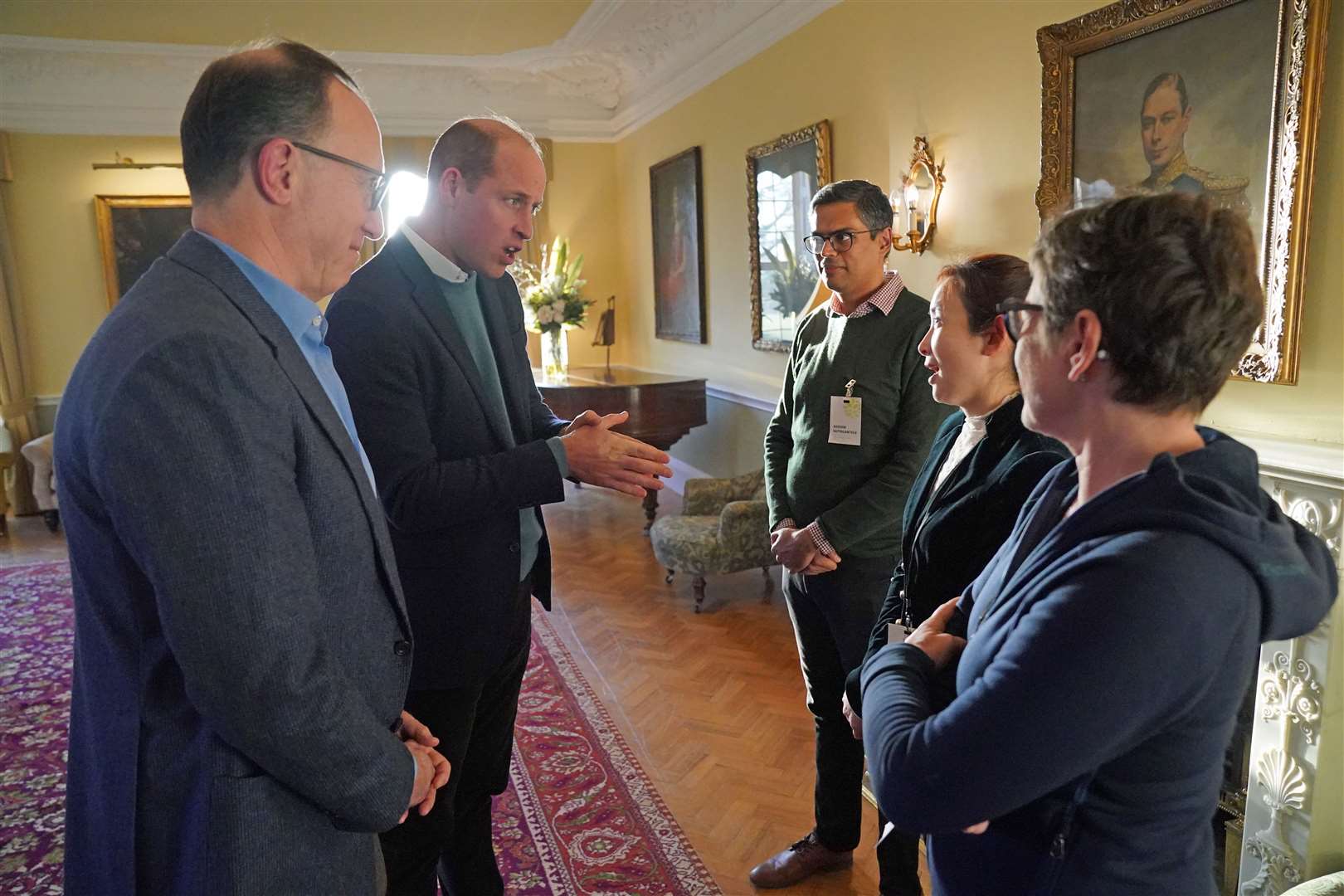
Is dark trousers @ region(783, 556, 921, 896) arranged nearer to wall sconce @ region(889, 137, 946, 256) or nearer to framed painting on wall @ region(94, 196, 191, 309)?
wall sconce @ region(889, 137, 946, 256)

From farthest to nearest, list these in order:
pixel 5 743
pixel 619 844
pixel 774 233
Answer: pixel 774 233 < pixel 5 743 < pixel 619 844

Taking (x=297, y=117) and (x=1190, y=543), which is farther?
(x=297, y=117)

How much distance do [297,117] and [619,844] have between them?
2.25 metres

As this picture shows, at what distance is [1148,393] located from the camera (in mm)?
883

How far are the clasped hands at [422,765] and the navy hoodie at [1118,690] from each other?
0.60 meters

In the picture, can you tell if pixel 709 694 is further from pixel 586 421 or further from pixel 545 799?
pixel 586 421

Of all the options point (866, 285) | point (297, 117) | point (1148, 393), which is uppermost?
point (297, 117)

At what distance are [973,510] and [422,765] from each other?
935 mm

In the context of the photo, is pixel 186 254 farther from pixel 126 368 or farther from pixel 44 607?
pixel 44 607

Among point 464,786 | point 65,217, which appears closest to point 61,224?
point 65,217

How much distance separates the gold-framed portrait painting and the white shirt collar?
128cm

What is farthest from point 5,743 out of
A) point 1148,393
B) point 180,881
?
point 1148,393

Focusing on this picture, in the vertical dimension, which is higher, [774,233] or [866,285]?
[774,233]

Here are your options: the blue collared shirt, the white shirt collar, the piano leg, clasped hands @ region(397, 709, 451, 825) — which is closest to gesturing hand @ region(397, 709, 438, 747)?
clasped hands @ region(397, 709, 451, 825)
